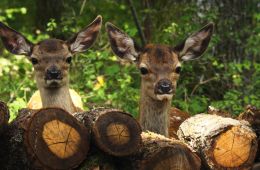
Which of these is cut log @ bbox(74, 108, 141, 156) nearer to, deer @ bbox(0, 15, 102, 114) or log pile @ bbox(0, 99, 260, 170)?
log pile @ bbox(0, 99, 260, 170)

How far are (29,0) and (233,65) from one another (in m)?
5.80

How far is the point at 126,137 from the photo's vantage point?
634 centimetres

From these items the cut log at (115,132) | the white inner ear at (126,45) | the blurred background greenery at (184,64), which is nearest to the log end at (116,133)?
the cut log at (115,132)

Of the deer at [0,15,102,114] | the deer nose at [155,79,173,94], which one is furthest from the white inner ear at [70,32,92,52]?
the deer nose at [155,79,173,94]

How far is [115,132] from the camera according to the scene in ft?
20.7

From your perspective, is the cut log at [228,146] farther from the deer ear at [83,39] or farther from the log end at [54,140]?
the deer ear at [83,39]

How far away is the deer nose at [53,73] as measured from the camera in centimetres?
866

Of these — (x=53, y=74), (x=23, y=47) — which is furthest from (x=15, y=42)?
(x=53, y=74)

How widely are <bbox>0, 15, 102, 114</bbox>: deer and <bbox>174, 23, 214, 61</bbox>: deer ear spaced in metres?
1.16

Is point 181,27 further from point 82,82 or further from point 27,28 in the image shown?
point 27,28

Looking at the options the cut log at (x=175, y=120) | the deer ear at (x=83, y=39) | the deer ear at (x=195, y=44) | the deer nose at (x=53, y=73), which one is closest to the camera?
the deer nose at (x=53, y=73)

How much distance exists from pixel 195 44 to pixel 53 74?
189 cm

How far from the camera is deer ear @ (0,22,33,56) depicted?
29.4 ft

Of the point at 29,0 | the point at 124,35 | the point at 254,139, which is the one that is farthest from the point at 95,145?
the point at 29,0
